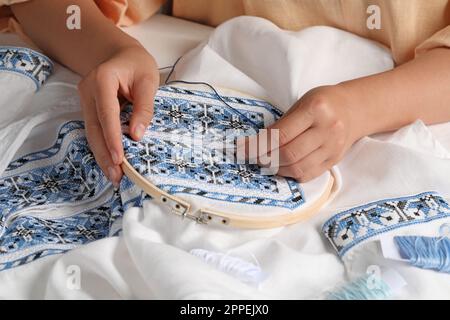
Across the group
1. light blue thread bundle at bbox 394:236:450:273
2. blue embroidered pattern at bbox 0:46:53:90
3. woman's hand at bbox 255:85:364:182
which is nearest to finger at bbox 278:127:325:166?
woman's hand at bbox 255:85:364:182

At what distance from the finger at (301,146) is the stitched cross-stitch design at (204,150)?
0.02 metres

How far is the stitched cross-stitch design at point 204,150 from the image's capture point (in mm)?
736

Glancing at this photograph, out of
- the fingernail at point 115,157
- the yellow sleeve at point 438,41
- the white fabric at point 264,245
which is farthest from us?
the yellow sleeve at point 438,41

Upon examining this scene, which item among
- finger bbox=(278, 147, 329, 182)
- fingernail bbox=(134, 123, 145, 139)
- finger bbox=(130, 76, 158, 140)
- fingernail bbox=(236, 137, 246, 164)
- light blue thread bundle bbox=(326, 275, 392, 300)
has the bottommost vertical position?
light blue thread bundle bbox=(326, 275, 392, 300)

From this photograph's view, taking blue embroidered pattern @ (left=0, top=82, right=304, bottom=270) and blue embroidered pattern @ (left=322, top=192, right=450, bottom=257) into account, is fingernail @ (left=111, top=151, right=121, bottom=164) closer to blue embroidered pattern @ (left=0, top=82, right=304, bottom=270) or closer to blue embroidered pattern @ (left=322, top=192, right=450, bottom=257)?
blue embroidered pattern @ (left=0, top=82, right=304, bottom=270)

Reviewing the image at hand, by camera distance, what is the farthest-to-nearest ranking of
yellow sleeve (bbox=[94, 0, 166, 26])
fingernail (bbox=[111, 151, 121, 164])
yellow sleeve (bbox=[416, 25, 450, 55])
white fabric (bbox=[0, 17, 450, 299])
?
yellow sleeve (bbox=[94, 0, 166, 26]), yellow sleeve (bbox=[416, 25, 450, 55]), fingernail (bbox=[111, 151, 121, 164]), white fabric (bbox=[0, 17, 450, 299])

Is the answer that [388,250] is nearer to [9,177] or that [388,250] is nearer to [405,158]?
[405,158]

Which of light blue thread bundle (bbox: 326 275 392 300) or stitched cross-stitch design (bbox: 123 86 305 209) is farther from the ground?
stitched cross-stitch design (bbox: 123 86 305 209)

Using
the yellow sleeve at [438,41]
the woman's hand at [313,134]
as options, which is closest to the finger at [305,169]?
the woman's hand at [313,134]

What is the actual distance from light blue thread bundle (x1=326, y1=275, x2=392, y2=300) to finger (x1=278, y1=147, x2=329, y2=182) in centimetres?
15

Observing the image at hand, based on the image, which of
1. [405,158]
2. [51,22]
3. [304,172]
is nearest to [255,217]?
[304,172]

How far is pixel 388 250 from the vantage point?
2.25ft

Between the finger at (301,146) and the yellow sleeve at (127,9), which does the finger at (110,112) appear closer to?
the finger at (301,146)

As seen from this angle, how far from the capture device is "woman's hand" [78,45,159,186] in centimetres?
76
